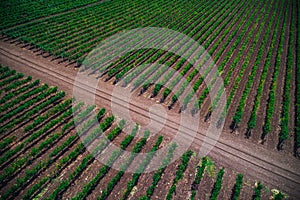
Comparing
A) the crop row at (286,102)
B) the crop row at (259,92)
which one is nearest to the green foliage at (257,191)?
the crop row at (286,102)

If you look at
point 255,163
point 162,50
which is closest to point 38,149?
point 255,163

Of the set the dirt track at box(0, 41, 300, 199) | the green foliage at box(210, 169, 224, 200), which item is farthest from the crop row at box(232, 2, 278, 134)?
the green foliage at box(210, 169, 224, 200)

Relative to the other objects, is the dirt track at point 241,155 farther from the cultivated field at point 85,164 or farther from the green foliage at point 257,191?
the cultivated field at point 85,164

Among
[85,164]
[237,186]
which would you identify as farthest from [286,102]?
[85,164]

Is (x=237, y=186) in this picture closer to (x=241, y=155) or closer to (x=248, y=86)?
(x=241, y=155)

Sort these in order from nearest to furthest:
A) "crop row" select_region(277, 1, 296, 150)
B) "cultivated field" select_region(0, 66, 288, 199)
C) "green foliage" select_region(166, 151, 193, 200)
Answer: "green foliage" select_region(166, 151, 193, 200), "cultivated field" select_region(0, 66, 288, 199), "crop row" select_region(277, 1, 296, 150)

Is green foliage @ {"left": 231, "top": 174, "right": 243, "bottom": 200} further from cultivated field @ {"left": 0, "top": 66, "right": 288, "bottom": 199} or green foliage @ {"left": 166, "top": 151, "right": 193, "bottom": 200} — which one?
green foliage @ {"left": 166, "top": 151, "right": 193, "bottom": 200}

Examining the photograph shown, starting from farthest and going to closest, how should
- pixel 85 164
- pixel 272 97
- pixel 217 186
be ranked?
pixel 272 97
pixel 85 164
pixel 217 186

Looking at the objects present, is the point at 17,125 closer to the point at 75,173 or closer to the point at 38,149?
the point at 38,149
